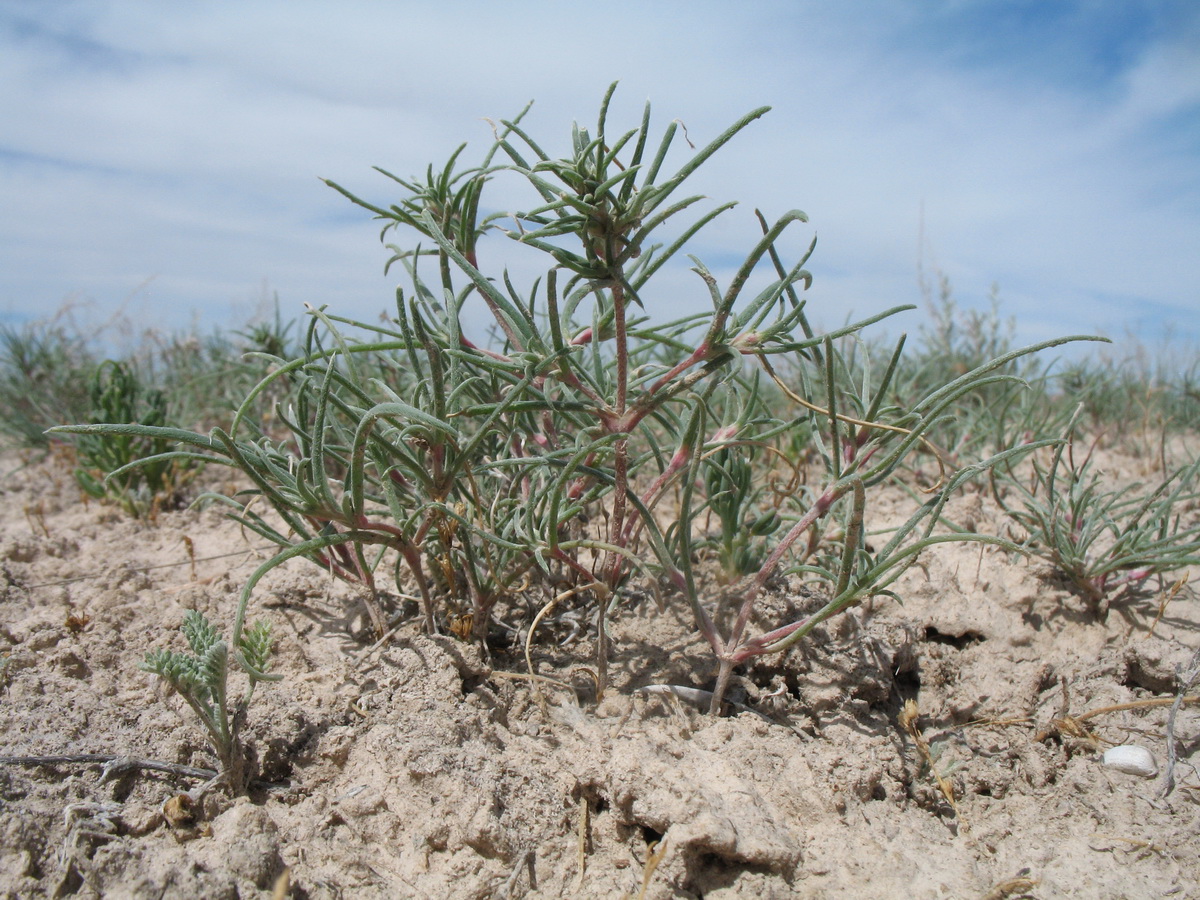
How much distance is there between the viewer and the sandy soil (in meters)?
1.23

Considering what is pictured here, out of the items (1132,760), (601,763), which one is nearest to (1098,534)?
(1132,760)

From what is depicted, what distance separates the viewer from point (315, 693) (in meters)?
1.57

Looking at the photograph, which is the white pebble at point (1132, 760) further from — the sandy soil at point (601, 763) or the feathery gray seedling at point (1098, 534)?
the feathery gray seedling at point (1098, 534)

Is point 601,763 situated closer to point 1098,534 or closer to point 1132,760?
point 1132,760

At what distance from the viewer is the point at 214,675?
126 centimetres

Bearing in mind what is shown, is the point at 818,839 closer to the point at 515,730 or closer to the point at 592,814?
the point at 592,814

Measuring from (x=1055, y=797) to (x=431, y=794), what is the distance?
1.23 metres

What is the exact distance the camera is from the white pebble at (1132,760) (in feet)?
4.95

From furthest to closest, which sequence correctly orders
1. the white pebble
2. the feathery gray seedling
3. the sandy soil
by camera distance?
the feathery gray seedling, the white pebble, the sandy soil

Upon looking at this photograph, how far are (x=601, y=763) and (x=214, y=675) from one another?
701 millimetres

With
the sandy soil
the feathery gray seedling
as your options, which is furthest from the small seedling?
the feathery gray seedling

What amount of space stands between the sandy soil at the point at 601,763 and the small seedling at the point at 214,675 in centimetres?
7

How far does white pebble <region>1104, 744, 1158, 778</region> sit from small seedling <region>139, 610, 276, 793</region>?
1.66 meters

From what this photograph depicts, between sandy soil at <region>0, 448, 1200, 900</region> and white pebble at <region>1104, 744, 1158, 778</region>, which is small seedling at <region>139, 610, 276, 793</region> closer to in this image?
sandy soil at <region>0, 448, 1200, 900</region>
